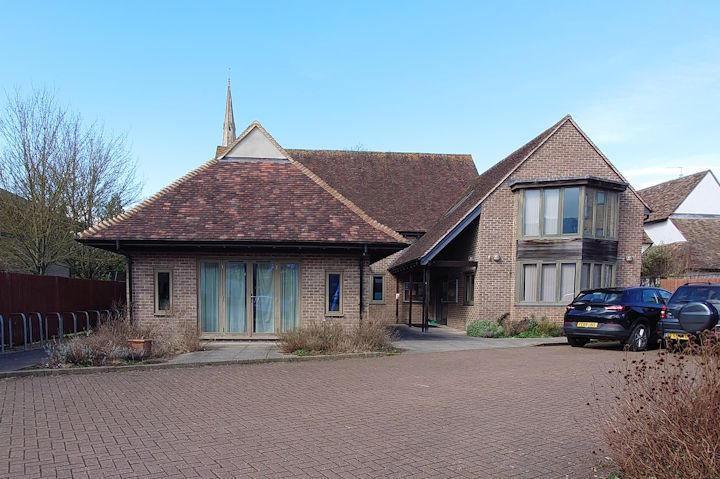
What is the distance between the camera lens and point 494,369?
384 inches

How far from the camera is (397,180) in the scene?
90.8ft

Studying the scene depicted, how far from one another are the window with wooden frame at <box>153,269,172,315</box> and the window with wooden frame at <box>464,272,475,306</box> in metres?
10.3

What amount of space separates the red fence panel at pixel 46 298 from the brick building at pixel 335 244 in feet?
7.21

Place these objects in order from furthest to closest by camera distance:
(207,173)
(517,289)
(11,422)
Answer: (517,289) → (207,173) → (11,422)

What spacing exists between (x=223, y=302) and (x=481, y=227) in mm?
9219

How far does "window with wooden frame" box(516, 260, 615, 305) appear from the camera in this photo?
16688 mm

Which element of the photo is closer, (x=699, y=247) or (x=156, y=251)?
(x=156, y=251)

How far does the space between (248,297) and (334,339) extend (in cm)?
332

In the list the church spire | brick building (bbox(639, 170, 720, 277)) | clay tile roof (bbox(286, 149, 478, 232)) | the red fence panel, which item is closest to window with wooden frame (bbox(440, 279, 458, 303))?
clay tile roof (bbox(286, 149, 478, 232))

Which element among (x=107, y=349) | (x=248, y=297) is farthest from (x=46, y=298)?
(x=248, y=297)

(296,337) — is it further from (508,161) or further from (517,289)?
(508,161)

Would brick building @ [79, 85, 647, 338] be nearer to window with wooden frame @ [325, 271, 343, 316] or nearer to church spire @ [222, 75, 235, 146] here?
window with wooden frame @ [325, 271, 343, 316]

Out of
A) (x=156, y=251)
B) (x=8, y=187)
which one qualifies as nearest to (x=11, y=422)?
(x=156, y=251)

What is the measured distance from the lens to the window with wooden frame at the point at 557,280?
16688mm
